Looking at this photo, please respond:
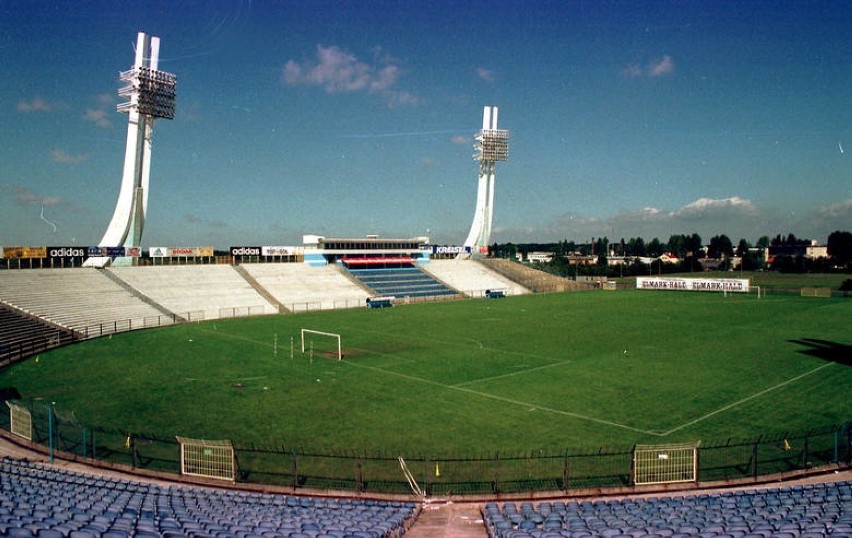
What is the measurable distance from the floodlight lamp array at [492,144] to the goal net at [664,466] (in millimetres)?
Result: 90268

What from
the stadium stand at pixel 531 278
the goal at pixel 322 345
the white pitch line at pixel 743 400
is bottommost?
the goal at pixel 322 345

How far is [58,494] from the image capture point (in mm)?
13125

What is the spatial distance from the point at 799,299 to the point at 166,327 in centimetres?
7713

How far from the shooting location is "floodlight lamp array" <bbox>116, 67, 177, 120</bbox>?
62.9 metres

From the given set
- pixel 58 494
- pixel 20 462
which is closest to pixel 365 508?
pixel 58 494

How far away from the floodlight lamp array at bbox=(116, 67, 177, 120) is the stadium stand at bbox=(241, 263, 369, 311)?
23.1 meters

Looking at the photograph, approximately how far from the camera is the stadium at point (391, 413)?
12.8m

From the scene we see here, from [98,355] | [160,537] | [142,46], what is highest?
[142,46]

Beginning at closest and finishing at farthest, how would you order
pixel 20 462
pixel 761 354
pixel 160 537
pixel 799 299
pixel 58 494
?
pixel 160 537
pixel 58 494
pixel 20 462
pixel 761 354
pixel 799 299

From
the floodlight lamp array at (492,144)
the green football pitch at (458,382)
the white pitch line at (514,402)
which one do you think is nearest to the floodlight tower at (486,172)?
the floodlight lamp array at (492,144)

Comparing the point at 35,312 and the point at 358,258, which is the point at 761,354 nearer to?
the point at 35,312

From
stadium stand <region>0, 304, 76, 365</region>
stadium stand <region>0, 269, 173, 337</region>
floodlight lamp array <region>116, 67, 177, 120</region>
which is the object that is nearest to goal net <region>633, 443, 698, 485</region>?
stadium stand <region>0, 304, 76, 365</region>

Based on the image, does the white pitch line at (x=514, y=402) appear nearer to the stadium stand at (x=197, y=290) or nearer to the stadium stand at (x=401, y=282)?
the stadium stand at (x=197, y=290)

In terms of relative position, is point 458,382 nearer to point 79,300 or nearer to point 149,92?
point 79,300
